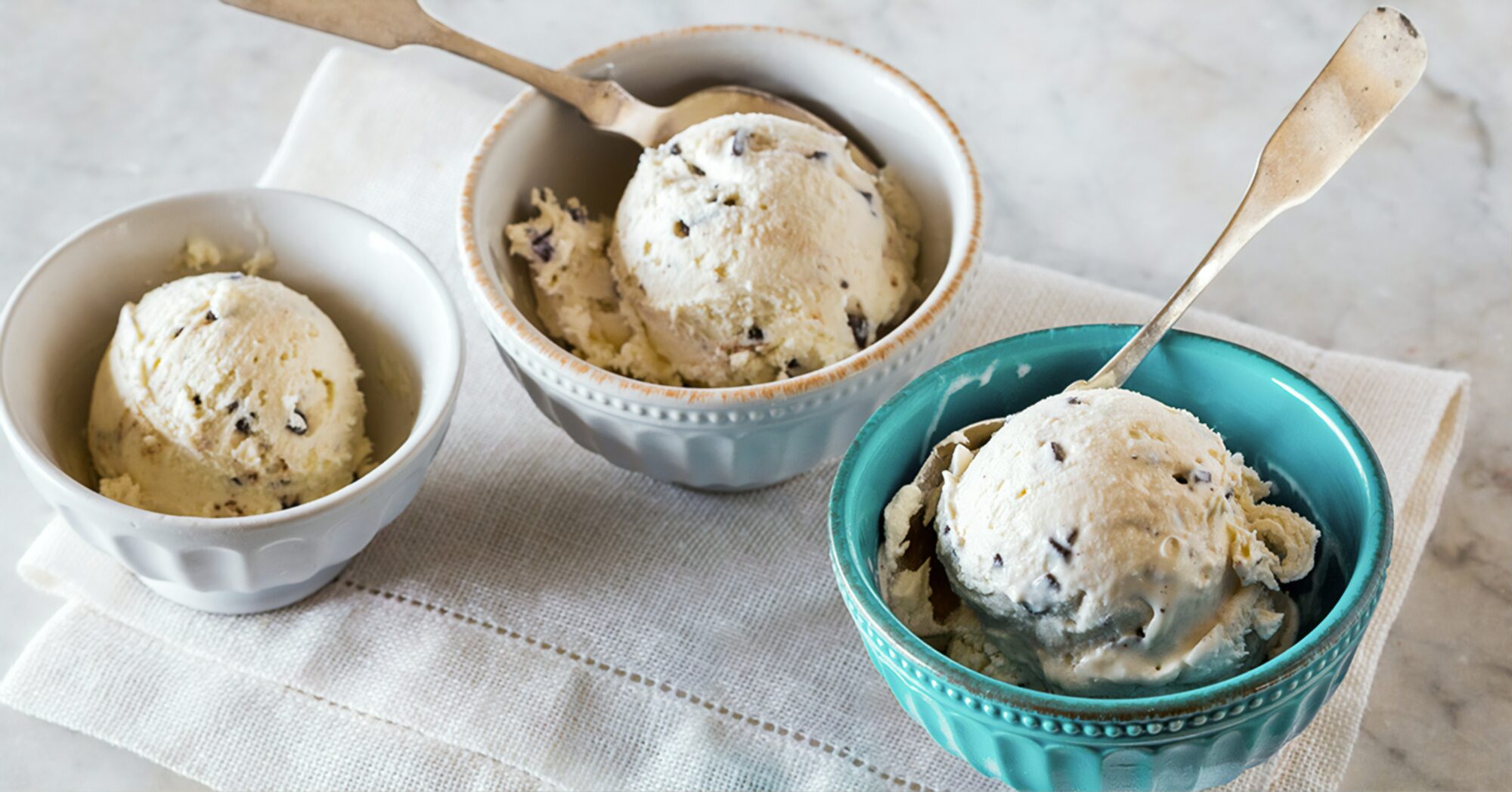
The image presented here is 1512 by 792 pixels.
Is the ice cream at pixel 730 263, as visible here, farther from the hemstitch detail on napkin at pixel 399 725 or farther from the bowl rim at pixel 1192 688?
the hemstitch detail on napkin at pixel 399 725

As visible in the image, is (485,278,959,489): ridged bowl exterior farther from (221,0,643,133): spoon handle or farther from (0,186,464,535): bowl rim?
(221,0,643,133): spoon handle

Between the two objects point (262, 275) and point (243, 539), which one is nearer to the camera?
point (243, 539)

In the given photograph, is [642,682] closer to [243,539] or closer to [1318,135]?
[243,539]

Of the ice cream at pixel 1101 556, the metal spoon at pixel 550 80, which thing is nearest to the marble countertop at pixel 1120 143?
the ice cream at pixel 1101 556

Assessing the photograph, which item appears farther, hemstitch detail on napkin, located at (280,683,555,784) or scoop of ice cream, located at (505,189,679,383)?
scoop of ice cream, located at (505,189,679,383)

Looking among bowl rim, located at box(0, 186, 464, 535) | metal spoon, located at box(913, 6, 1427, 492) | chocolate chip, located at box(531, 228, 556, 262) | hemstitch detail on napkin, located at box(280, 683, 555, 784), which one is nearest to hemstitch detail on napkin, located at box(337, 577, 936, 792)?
hemstitch detail on napkin, located at box(280, 683, 555, 784)

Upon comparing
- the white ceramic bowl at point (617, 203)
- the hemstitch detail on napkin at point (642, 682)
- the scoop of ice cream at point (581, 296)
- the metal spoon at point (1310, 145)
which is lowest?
the hemstitch detail on napkin at point (642, 682)

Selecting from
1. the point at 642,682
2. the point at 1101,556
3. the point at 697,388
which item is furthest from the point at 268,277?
the point at 1101,556
